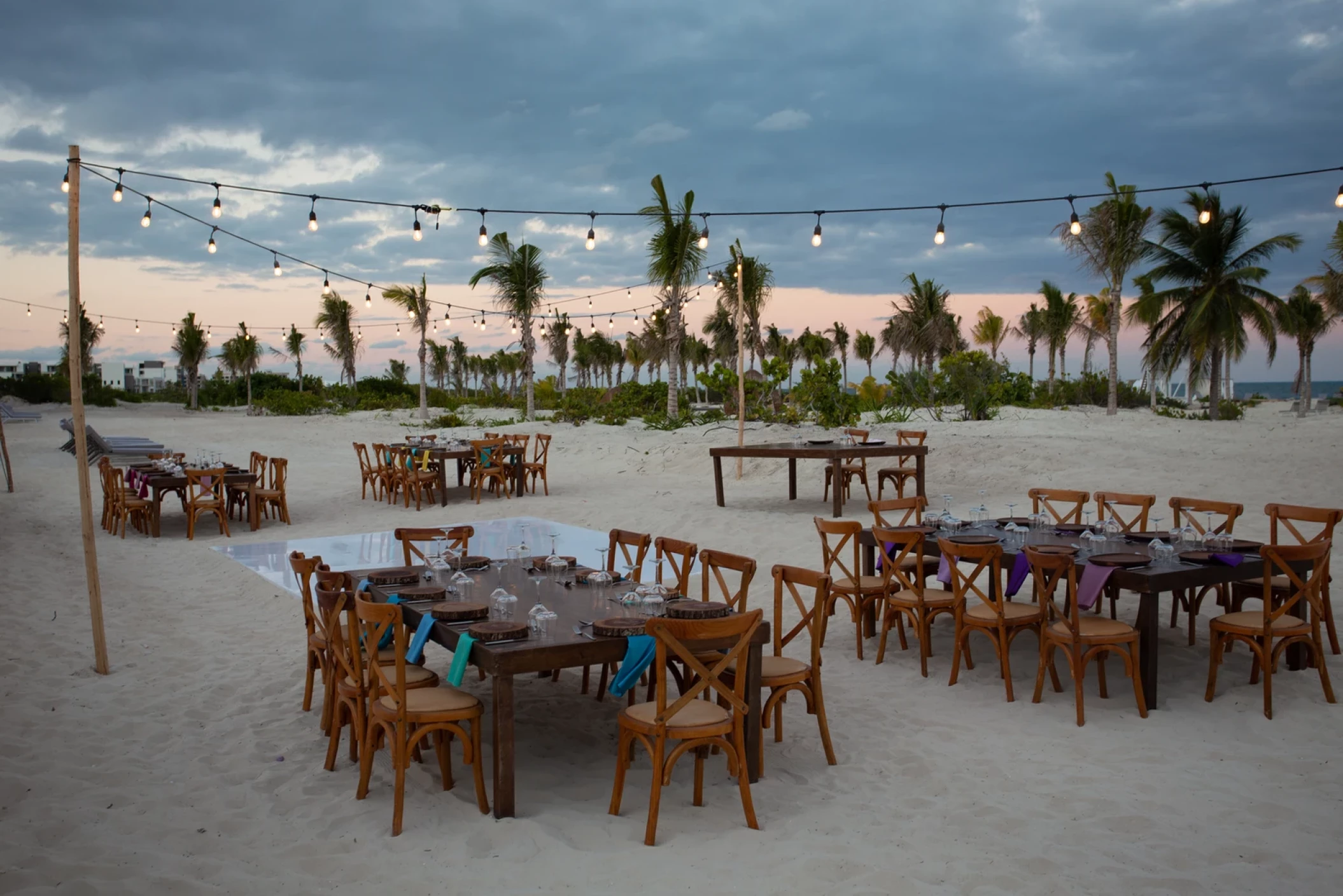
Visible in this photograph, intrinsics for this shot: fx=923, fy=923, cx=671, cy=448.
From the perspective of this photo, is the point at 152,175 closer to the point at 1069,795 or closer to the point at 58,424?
the point at 1069,795

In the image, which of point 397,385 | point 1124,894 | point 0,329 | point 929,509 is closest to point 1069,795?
point 1124,894

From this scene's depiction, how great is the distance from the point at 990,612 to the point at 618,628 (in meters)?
2.63

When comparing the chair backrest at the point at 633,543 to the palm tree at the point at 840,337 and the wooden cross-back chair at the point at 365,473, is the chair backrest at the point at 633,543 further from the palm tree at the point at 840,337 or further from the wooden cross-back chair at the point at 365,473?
the palm tree at the point at 840,337

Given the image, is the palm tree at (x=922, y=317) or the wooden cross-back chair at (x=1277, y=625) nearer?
the wooden cross-back chair at (x=1277, y=625)

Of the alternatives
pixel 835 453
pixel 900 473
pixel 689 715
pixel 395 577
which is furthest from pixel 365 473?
pixel 689 715

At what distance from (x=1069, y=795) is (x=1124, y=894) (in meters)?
0.82

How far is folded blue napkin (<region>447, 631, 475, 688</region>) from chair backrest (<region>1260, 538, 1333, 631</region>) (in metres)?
3.88

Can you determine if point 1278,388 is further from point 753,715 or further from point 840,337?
point 753,715

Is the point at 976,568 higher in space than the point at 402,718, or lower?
higher

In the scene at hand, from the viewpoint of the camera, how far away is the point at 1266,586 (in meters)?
4.61

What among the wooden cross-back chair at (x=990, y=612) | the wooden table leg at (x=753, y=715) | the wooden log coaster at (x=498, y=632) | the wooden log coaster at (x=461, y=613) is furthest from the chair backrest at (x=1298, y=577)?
the wooden log coaster at (x=461, y=613)

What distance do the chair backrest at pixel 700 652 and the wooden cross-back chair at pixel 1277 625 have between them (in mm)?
2799

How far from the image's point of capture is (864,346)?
210 feet

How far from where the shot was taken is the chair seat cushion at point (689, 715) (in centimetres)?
341
